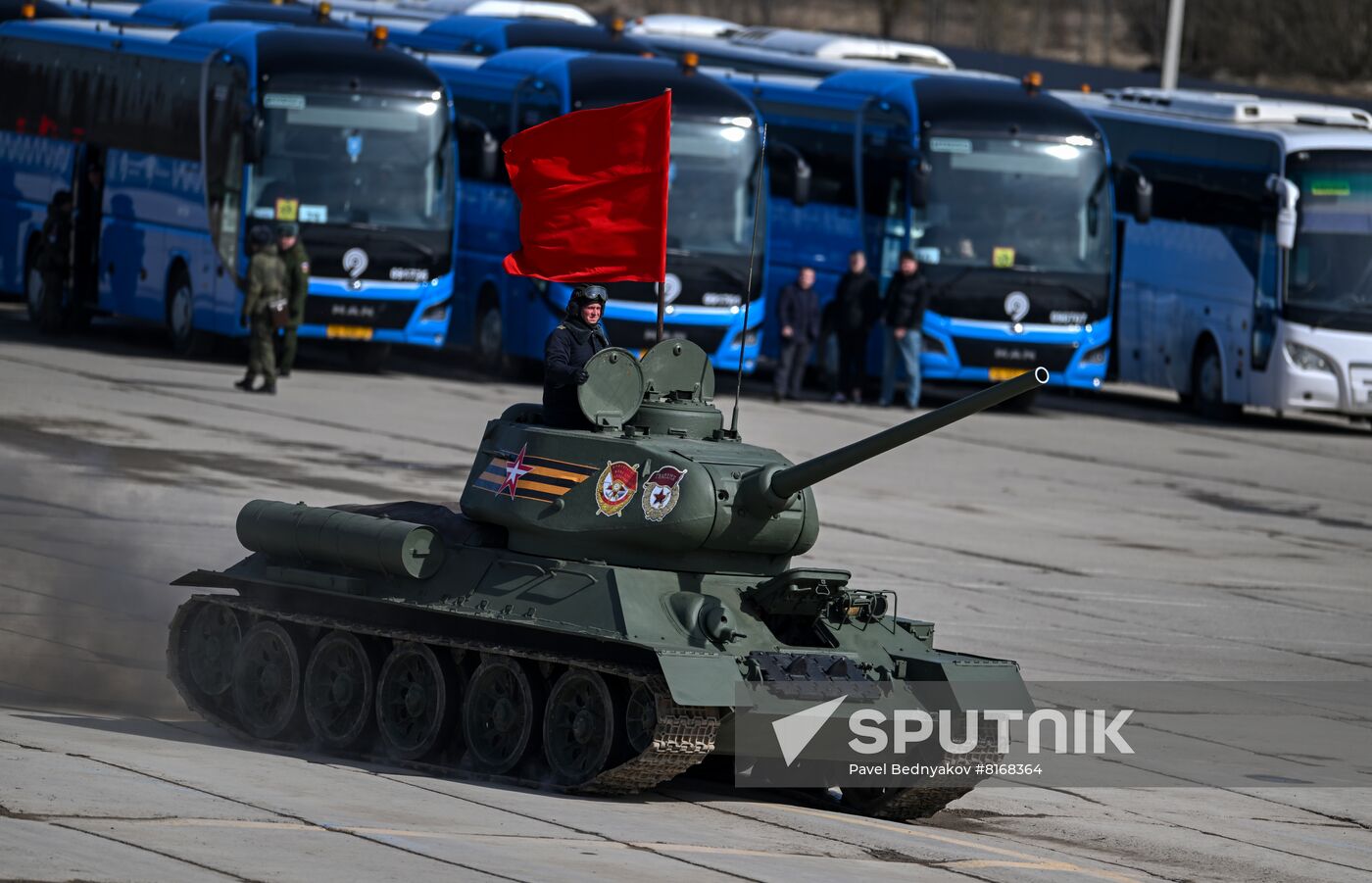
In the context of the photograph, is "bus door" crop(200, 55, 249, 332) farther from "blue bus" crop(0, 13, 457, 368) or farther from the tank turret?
the tank turret

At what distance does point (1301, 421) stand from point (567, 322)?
21767 millimetres

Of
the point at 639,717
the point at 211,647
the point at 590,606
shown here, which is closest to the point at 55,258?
the point at 211,647

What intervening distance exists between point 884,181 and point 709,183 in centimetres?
245

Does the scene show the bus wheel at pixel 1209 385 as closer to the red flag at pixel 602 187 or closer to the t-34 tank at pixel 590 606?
the red flag at pixel 602 187

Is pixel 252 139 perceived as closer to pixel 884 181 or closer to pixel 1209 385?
pixel 884 181

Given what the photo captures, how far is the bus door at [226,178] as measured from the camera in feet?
95.2

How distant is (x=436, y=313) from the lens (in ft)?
98.6

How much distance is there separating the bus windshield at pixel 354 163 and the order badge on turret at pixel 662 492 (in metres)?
17.5

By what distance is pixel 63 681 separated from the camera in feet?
46.9

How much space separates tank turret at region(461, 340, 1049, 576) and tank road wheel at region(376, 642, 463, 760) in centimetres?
81

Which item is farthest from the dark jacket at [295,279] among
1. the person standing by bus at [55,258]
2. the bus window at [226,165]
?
the person standing by bus at [55,258]

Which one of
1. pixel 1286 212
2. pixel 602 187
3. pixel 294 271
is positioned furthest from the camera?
pixel 1286 212

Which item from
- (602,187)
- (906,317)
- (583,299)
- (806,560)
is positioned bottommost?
(806,560)

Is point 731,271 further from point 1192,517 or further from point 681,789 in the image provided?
point 681,789
